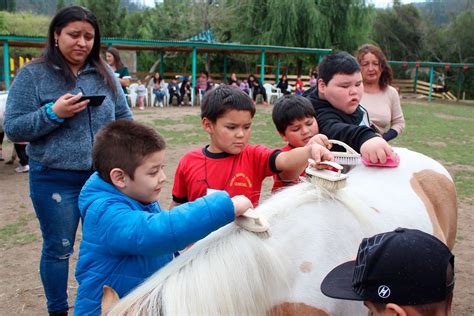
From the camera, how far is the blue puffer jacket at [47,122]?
7.23 ft

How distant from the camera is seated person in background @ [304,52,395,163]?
1995 mm

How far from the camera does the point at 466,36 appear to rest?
35.5 m

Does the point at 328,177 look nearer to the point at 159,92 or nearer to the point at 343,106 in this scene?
the point at 343,106

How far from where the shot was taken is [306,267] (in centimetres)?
147

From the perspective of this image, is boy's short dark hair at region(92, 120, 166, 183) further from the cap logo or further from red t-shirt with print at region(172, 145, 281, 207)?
the cap logo

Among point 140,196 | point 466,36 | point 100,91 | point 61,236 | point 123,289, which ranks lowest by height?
point 61,236

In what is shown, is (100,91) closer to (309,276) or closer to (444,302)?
(309,276)

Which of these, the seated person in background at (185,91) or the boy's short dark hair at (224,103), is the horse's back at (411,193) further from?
the seated person in background at (185,91)

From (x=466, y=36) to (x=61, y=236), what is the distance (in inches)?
1580

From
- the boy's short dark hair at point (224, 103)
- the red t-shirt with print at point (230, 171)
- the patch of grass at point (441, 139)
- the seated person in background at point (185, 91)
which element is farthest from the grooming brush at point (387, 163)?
the seated person in background at point (185, 91)

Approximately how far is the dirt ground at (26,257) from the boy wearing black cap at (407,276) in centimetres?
249

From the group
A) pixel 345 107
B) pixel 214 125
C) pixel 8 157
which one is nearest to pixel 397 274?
pixel 214 125

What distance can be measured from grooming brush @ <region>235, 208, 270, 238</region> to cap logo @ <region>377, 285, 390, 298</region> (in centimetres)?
39

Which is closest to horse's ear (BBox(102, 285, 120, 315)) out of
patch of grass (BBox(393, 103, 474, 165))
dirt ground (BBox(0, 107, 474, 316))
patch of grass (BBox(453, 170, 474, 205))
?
dirt ground (BBox(0, 107, 474, 316))
